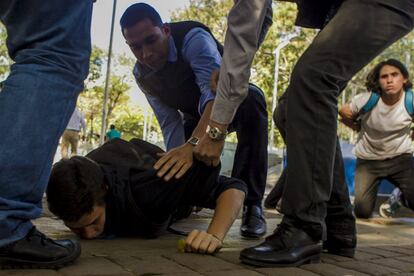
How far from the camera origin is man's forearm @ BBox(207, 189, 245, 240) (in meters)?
2.40

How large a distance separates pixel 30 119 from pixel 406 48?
3105 centimetres

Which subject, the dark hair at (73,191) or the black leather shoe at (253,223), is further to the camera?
the black leather shoe at (253,223)

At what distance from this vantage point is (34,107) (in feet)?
5.72

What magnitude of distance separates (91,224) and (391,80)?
3813mm

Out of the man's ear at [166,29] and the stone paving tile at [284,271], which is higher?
the man's ear at [166,29]

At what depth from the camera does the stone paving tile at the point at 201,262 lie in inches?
77.7

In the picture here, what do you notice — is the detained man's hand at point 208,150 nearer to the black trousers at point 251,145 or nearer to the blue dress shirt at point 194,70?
the blue dress shirt at point 194,70

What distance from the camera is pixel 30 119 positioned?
173 centimetres

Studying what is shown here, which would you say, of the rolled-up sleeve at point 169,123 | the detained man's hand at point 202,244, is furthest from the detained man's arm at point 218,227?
the rolled-up sleeve at point 169,123

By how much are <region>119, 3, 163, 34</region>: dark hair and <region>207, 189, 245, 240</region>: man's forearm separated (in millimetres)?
1493

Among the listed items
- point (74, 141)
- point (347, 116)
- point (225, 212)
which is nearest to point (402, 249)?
point (225, 212)

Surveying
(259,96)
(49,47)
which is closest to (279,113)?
(259,96)

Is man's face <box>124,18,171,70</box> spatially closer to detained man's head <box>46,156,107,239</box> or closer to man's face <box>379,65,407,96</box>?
detained man's head <box>46,156,107,239</box>

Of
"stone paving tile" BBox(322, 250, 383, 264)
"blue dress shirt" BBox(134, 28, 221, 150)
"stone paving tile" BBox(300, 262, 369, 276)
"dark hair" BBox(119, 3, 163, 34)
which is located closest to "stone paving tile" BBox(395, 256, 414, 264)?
"stone paving tile" BBox(322, 250, 383, 264)
